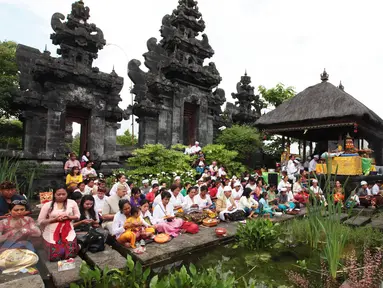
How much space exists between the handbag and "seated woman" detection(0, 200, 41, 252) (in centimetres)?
73

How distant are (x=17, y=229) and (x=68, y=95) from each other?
28.0 feet

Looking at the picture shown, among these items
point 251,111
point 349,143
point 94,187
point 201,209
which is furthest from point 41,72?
point 251,111

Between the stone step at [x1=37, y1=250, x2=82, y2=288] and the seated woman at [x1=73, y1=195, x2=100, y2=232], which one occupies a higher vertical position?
the seated woman at [x1=73, y1=195, x2=100, y2=232]

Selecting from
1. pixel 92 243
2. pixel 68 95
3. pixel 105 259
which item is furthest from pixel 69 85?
pixel 105 259

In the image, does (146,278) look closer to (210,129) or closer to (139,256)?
(139,256)

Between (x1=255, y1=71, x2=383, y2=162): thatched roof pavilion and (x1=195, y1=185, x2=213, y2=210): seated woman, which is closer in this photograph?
(x1=195, y1=185, x2=213, y2=210): seated woman

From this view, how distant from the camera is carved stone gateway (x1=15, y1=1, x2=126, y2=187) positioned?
10.7 metres

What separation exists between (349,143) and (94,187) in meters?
11.2

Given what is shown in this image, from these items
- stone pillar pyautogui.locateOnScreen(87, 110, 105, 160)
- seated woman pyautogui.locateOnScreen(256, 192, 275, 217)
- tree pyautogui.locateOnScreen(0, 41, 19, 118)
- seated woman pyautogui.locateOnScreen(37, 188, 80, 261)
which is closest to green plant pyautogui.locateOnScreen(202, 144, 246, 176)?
stone pillar pyautogui.locateOnScreen(87, 110, 105, 160)

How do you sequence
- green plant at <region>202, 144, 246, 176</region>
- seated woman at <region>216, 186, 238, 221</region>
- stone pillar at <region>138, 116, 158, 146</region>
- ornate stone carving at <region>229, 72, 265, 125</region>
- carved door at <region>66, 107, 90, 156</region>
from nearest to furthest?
seated woman at <region>216, 186, 238, 221</region> < carved door at <region>66, 107, 90, 156</region> < green plant at <region>202, 144, 246, 176</region> < stone pillar at <region>138, 116, 158, 146</region> < ornate stone carving at <region>229, 72, 265, 125</region>

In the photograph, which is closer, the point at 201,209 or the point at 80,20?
the point at 201,209

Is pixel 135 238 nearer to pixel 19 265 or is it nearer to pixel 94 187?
pixel 19 265

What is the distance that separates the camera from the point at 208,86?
17406mm

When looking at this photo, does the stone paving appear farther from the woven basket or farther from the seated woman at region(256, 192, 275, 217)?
the seated woman at region(256, 192, 275, 217)
